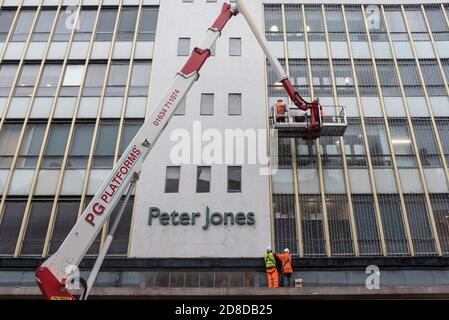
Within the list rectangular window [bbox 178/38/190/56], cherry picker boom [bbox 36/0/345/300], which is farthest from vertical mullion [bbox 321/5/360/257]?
cherry picker boom [bbox 36/0/345/300]

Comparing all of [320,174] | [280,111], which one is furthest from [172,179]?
[320,174]

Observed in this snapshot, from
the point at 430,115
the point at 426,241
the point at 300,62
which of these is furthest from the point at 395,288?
the point at 300,62

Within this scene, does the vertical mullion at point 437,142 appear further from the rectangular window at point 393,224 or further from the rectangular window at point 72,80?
the rectangular window at point 72,80

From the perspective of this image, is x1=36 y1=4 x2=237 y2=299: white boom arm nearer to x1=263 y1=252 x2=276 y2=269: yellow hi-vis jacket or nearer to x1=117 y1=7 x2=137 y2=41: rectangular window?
x1=263 y1=252 x2=276 y2=269: yellow hi-vis jacket

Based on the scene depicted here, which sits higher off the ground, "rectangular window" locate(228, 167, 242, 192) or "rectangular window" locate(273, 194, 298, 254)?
"rectangular window" locate(228, 167, 242, 192)

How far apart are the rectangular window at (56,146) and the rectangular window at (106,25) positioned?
6.60 meters

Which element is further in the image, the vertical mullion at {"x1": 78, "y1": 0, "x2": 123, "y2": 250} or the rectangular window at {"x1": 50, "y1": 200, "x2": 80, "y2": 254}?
the vertical mullion at {"x1": 78, "y1": 0, "x2": 123, "y2": 250}

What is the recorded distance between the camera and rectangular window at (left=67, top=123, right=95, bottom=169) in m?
20.7

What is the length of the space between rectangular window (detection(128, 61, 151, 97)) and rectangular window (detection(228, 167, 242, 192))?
6.97 metres

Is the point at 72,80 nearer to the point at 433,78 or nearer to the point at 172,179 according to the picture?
the point at 172,179

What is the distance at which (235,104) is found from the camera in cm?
2253

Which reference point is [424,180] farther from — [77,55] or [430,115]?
[77,55]
